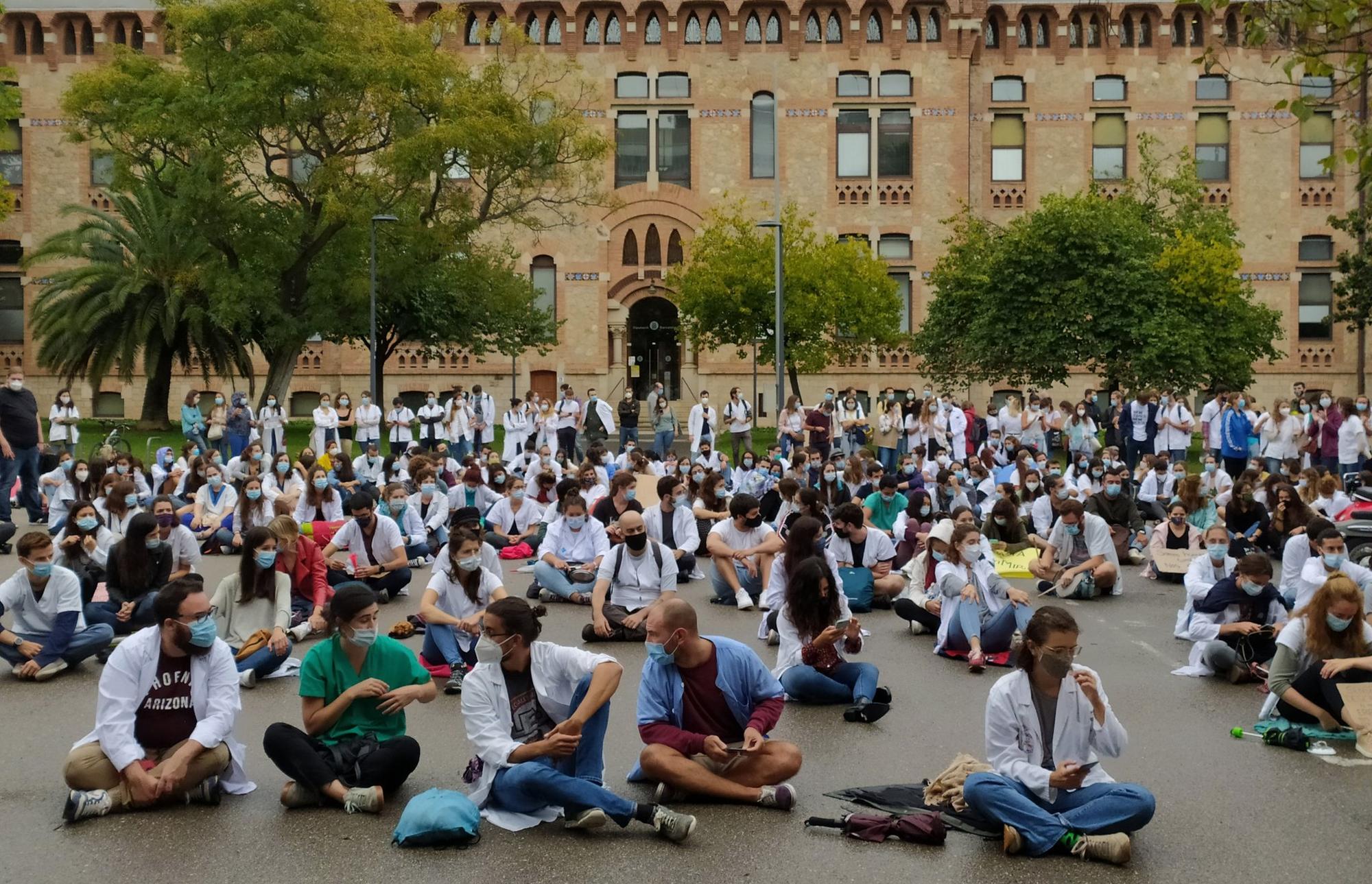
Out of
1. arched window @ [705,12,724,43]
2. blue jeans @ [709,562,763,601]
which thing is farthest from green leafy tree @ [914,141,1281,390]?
blue jeans @ [709,562,763,601]

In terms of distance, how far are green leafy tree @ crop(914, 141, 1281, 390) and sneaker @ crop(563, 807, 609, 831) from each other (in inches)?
1291

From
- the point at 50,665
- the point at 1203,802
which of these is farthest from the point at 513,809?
the point at 50,665

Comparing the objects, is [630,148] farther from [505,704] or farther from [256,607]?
[505,704]

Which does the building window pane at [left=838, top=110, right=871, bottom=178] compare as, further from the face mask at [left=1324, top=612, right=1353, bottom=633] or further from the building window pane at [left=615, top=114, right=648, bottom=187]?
the face mask at [left=1324, top=612, right=1353, bottom=633]

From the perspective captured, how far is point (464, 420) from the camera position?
33.2 meters

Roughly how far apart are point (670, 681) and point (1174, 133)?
46.9m

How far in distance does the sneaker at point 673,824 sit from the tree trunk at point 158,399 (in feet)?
129

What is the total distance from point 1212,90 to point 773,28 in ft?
49.3

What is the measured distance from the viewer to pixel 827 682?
11.0 metres

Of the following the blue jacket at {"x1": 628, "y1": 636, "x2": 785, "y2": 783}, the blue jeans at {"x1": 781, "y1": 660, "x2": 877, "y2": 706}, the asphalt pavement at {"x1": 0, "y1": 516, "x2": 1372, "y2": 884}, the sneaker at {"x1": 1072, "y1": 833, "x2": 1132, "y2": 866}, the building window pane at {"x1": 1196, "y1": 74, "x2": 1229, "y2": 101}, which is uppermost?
the building window pane at {"x1": 1196, "y1": 74, "x2": 1229, "y2": 101}

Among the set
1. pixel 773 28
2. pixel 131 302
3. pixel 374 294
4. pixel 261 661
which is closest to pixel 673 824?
pixel 261 661

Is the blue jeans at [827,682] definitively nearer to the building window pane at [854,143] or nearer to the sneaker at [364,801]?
the sneaker at [364,801]

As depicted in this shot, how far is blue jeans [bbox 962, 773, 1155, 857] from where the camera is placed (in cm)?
758

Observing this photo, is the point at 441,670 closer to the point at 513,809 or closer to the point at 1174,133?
the point at 513,809
